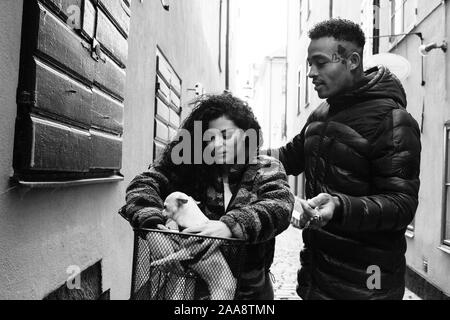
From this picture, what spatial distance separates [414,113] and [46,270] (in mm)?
6175

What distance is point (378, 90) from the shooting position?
225 cm

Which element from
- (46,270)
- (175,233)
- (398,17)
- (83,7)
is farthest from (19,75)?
(398,17)

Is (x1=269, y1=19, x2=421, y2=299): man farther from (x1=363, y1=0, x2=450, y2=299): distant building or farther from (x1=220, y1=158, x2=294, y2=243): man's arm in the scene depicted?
(x1=363, y1=0, x2=450, y2=299): distant building

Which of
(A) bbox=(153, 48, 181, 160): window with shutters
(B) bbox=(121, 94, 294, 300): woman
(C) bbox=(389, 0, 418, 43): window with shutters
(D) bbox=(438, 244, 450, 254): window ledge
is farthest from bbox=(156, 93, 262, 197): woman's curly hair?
(C) bbox=(389, 0, 418, 43): window with shutters

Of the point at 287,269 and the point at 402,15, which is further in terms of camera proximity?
the point at 402,15

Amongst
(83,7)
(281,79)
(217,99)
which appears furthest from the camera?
(281,79)

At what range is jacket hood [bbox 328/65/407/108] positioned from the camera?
2252 mm

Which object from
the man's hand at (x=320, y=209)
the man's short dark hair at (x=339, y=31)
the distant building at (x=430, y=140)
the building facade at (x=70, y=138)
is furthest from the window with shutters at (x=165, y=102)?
the man's hand at (x=320, y=209)

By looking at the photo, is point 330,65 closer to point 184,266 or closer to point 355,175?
point 355,175

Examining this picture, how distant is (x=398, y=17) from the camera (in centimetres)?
815

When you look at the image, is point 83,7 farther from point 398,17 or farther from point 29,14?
point 398,17

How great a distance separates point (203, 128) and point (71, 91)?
1100mm

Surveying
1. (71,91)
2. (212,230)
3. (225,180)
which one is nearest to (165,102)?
(71,91)

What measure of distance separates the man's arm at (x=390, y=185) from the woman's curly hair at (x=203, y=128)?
0.49 meters
